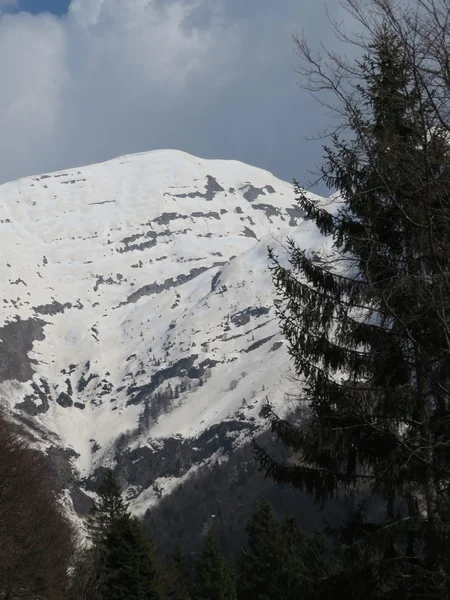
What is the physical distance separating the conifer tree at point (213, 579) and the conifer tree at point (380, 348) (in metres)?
37.8

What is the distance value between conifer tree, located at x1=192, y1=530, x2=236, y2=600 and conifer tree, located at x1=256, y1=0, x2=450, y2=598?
37751mm

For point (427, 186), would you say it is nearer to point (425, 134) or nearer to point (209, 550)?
point (425, 134)

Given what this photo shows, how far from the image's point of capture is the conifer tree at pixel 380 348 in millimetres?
11156

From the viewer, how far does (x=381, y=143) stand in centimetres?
1137

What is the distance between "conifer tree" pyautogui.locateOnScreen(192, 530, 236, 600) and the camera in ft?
167

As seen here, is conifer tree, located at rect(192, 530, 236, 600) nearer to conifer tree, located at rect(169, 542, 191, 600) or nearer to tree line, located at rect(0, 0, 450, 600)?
conifer tree, located at rect(169, 542, 191, 600)

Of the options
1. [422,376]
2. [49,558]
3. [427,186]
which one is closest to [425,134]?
[427,186]

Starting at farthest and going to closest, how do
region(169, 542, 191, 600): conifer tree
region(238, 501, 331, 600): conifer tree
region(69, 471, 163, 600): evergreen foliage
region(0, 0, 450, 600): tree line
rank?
region(169, 542, 191, 600): conifer tree < region(238, 501, 331, 600): conifer tree < region(69, 471, 163, 600): evergreen foliage < region(0, 0, 450, 600): tree line

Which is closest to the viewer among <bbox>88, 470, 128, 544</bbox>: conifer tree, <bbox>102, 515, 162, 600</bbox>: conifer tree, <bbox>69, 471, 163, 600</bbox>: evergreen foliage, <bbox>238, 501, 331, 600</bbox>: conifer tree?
<bbox>69, 471, 163, 600</bbox>: evergreen foliage

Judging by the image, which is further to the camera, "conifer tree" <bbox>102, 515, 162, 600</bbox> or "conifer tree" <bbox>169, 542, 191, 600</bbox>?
"conifer tree" <bbox>169, 542, 191, 600</bbox>

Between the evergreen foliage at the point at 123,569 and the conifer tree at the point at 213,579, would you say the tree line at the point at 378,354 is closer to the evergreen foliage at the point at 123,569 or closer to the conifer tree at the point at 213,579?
the evergreen foliage at the point at 123,569

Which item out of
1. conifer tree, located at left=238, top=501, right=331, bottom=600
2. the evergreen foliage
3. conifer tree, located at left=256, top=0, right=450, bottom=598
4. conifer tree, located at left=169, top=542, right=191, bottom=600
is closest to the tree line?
conifer tree, located at left=256, top=0, right=450, bottom=598

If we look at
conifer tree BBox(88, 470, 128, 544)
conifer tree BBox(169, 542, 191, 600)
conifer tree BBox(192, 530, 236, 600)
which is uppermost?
conifer tree BBox(88, 470, 128, 544)

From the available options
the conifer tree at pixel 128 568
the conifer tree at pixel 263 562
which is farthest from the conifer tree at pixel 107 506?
the conifer tree at pixel 128 568
